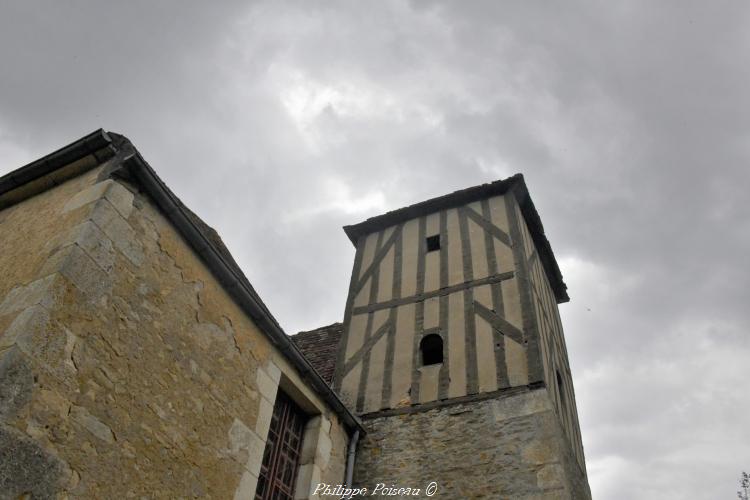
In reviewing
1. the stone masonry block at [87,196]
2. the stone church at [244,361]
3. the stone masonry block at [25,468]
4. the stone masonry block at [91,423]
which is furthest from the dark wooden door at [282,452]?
the stone masonry block at [87,196]

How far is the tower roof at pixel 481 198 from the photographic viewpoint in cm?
819

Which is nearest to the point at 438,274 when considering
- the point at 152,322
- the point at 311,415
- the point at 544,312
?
the point at 544,312

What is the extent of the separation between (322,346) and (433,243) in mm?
2174

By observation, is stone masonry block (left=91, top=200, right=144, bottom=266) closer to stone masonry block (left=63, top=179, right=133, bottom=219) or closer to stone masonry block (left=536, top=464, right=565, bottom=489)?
stone masonry block (left=63, top=179, right=133, bottom=219)

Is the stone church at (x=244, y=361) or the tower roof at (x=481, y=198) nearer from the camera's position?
the stone church at (x=244, y=361)

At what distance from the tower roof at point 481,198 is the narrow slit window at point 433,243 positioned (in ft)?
1.68

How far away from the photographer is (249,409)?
14.6ft

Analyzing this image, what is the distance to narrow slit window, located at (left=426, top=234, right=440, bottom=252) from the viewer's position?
8078 mm

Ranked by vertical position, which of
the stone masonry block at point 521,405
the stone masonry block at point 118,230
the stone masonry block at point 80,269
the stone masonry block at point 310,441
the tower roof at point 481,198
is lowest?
the stone masonry block at point 80,269

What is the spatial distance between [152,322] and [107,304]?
0.38m

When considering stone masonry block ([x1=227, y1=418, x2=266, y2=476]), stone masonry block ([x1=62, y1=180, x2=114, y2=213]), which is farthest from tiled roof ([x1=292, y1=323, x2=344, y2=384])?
stone masonry block ([x1=62, y1=180, x2=114, y2=213])

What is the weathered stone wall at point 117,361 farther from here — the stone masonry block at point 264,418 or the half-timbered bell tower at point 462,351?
the half-timbered bell tower at point 462,351

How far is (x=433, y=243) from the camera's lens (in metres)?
8.16

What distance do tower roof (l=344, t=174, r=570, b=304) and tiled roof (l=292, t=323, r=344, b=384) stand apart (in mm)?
1458
